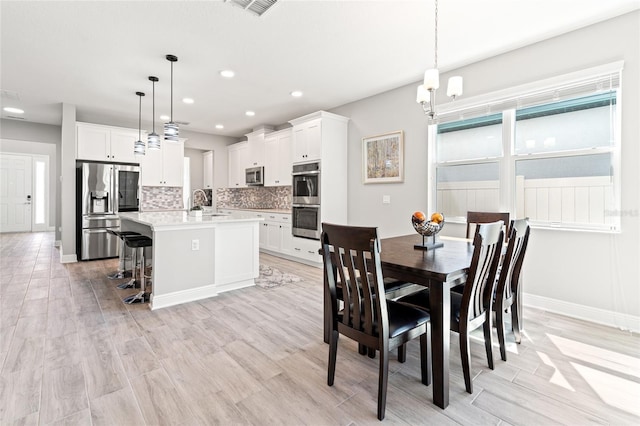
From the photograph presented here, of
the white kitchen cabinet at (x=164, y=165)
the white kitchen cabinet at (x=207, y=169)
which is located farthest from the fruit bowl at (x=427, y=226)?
the white kitchen cabinet at (x=207, y=169)

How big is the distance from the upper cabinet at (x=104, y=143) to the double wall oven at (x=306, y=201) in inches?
131

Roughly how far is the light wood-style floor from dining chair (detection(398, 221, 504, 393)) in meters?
0.26

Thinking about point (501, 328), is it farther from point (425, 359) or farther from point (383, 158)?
point (383, 158)

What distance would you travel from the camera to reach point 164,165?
645 centimetres

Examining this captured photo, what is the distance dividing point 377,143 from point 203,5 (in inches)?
114

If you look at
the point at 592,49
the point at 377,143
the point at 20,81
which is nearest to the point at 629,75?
the point at 592,49

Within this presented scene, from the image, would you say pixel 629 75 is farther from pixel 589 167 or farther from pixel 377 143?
pixel 377 143

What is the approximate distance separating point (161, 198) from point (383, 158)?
4.96 metres

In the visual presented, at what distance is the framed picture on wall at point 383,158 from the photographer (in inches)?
171

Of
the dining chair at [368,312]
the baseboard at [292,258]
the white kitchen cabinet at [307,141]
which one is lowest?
the baseboard at [292,258]

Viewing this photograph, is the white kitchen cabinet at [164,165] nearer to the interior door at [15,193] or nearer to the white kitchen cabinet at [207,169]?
the white kitchen cabinet at [207,169]

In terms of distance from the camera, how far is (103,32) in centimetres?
293

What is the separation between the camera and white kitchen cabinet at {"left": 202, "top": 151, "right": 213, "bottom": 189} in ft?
25.4

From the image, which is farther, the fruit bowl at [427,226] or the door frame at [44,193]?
the door frame at [44,193]
